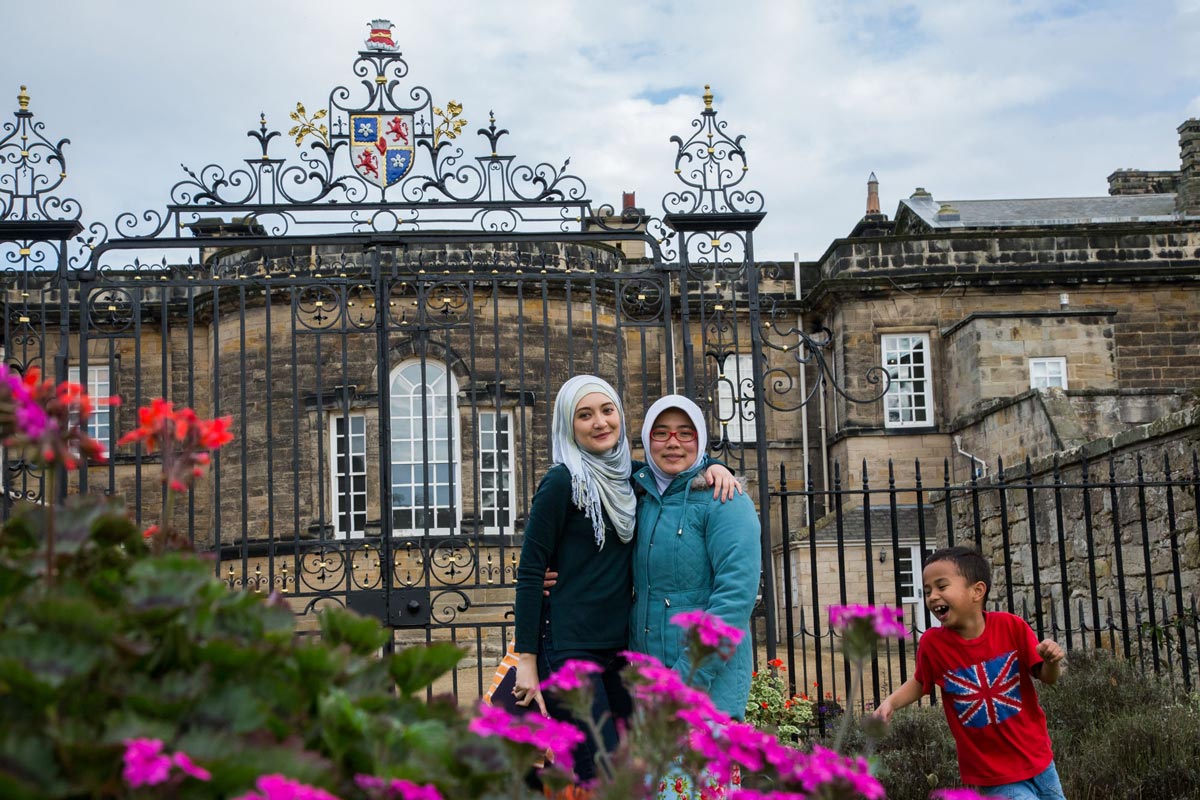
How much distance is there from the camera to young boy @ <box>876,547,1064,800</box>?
12.9 feet

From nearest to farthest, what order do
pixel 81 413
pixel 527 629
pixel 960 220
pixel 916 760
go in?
pixel 81 413
pixel 527 629
pixel 916 760
pixel 960 220

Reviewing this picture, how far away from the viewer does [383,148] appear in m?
7.57

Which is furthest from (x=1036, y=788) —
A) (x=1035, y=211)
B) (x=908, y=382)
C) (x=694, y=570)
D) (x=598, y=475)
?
(x=1035, y=211)

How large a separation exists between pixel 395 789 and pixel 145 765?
296 millimetres

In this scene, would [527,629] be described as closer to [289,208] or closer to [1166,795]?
[1166,795]

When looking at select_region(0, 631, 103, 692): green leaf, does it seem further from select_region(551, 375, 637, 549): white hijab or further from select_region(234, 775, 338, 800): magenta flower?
select_region(551, 375, 637, 549): white hijab

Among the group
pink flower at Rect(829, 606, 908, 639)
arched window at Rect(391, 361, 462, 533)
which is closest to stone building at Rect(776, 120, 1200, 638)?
arched window at Rect(391, 361, 462, 533)

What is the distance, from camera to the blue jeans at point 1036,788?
3.90 meters

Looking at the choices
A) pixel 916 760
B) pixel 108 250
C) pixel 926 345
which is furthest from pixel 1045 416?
pixel 108 250

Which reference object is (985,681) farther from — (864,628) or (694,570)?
(864,628)

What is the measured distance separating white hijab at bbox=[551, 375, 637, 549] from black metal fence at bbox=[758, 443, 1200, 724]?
5.95ft

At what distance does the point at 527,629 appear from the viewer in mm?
4043

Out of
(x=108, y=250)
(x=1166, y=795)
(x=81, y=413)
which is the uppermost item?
(x=108, y=250)

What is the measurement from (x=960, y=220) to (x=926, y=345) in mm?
5201
